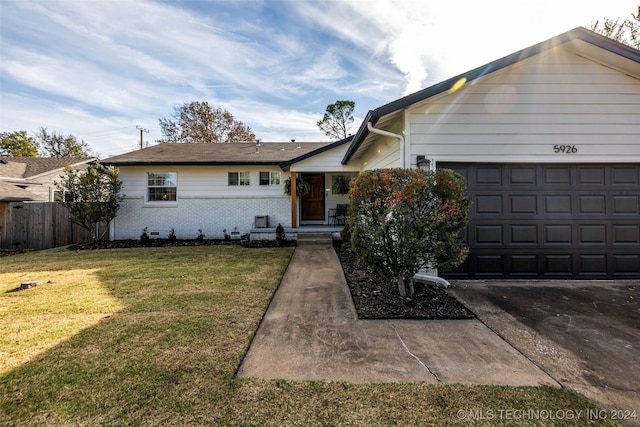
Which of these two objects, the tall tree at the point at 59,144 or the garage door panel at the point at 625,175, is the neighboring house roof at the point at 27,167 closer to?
the tall tree at the point at 59,144

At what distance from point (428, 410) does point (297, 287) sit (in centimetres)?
315

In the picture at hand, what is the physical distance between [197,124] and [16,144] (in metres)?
21.2

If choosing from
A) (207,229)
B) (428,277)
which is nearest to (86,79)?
(207,229)

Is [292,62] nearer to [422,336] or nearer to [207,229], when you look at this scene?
[207,229]

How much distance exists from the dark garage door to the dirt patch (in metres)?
1.00

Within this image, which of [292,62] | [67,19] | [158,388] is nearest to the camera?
[158,388]

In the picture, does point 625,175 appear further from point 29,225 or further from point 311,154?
point 29,225

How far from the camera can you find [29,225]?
34.0ft

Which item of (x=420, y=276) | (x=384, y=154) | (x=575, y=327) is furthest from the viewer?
(x=384, y=154)

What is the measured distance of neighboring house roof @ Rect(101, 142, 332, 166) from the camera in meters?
10.3

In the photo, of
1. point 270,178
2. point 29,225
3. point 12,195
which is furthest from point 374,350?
point 12,195

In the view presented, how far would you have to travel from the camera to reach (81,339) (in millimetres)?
2834

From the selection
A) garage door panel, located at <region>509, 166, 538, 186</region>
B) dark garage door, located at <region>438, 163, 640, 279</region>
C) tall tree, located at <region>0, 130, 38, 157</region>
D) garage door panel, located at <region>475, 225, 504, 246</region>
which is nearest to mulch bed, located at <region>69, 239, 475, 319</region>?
dark garage door, located at <region>438, 163, 640, 279</region>

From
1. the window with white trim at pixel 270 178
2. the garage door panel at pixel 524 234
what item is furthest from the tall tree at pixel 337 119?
the garage door panel at pixel 524 234
